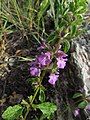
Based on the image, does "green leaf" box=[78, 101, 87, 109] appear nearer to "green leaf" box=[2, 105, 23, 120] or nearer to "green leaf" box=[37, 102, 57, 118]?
"green leaf" box=[37, 102, 57, 118]

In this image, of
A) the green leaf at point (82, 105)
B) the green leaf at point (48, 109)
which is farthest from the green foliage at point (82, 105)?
the green leaf at point (48, 109)

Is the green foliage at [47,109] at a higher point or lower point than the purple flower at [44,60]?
lower

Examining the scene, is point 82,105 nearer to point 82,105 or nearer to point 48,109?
point 82,105

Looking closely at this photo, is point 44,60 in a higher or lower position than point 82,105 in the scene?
higher

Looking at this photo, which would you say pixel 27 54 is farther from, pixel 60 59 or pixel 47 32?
pixel 60 59

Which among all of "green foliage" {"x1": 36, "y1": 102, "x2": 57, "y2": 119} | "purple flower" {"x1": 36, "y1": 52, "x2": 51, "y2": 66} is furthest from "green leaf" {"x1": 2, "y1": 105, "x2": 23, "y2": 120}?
"purple flower" {"x1": 36, "y1": 52, "x2": 51, "y2": 66}

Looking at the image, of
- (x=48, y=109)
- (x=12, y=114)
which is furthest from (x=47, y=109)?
(x=12, y=114)

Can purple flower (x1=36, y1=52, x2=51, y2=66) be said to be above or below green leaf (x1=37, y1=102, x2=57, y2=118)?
above

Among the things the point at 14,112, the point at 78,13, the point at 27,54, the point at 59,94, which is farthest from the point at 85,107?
the point at 27,54

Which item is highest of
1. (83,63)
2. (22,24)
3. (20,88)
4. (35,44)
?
(22,24)

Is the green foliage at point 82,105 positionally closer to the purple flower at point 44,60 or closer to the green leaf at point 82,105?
the green leaf at point 82,105

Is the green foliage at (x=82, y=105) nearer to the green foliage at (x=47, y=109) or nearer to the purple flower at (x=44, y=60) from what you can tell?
the green foliage at (x=47, y=109)
